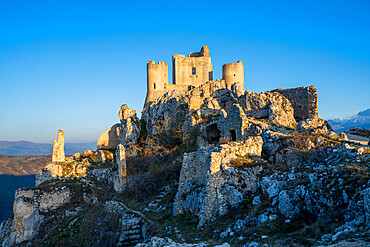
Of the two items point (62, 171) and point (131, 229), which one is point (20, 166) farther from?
point (131, 229)

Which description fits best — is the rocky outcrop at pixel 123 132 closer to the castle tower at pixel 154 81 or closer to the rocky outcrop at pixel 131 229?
the castle tower at pixel 154 81

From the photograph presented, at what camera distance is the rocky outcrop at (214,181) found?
11.7 meters

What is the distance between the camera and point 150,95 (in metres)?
40.4

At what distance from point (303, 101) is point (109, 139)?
23800 millimetres

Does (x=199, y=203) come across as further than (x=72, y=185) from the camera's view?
No

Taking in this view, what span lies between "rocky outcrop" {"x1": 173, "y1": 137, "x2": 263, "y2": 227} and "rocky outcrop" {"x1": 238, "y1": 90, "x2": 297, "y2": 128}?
6898 millimetres

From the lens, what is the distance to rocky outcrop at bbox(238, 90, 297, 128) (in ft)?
67.9

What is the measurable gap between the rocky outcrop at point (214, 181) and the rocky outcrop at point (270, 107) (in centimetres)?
690

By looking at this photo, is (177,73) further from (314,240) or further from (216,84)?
(314,240)

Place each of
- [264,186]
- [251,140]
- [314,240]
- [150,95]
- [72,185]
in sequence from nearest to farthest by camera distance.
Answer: [314,240] → [264,186] → [251,140] → [72,185] → [150,95]

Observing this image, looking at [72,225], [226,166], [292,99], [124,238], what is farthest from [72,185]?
[292,99]

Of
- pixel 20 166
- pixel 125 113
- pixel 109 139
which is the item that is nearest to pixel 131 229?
pixel 125 113

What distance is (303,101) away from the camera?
24.5 m

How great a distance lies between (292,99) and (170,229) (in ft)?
59.4
